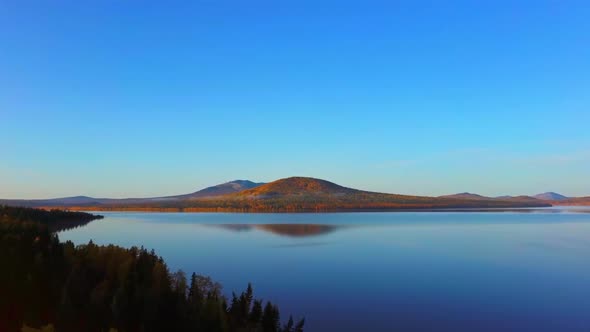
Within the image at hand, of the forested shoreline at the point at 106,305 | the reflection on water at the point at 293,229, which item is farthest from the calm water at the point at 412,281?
the reflection on water at the point at 293,229

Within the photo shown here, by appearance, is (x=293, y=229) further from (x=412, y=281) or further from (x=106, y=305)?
(x=106, y=305)

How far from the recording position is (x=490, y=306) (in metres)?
19.4

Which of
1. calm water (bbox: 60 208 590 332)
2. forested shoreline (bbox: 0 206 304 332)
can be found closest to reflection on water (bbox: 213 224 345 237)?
calm water (bbox: 60 208 590 332)

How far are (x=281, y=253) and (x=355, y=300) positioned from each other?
18.6m

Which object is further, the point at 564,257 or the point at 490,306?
the point at 564,257

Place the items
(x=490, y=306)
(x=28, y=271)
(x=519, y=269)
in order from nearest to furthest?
(x=28, y=271)
(x=490, y=306)
(x=519, y=269)

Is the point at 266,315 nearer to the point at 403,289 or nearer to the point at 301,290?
the point at 301,290

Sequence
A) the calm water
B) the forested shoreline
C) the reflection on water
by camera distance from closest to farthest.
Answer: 1. the forested shoreline
2. the calm water
3. the reflection on water

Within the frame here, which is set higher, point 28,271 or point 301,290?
point 28,271

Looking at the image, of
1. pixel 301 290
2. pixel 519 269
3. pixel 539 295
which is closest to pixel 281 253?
pixel 301 290

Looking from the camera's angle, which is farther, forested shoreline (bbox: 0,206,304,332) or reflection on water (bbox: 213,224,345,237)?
reflection on water (bbox: 213,224,345,237)

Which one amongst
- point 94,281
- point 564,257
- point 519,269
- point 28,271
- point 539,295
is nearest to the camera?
point 28,271

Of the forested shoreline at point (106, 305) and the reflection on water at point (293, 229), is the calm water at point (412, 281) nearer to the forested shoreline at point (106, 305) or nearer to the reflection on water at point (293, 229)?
the forested shoreline at point (106, 305)

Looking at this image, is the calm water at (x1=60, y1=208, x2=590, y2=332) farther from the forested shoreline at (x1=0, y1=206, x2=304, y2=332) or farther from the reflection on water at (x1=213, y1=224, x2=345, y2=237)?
the reflection on water at (x1=213, y1=224, x2=345, y2=237)
